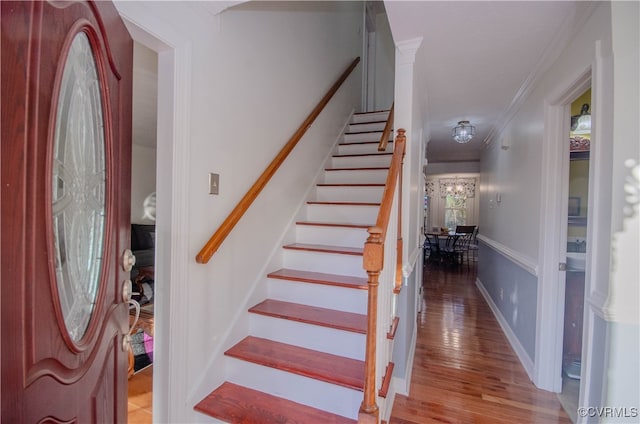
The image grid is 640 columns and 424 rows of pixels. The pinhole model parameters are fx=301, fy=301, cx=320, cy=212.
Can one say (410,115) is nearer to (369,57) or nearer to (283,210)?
(283,210)

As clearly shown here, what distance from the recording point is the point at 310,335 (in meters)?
1.87

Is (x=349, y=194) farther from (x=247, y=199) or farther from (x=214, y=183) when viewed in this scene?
(x=214, y=183)

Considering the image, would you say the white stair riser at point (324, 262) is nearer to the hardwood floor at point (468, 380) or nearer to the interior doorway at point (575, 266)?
the hardwood floor at point (468, 380)

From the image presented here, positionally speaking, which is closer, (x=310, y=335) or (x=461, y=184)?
(x=310, y=335)

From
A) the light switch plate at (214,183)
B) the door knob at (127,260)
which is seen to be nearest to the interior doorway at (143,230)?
the door knob at (127,260)

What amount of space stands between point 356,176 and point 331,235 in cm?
84

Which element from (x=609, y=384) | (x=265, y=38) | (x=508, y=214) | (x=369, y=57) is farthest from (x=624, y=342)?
(x=369, y=57)

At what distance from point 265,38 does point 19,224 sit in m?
2.10

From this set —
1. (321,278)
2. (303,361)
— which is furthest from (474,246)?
(303,361)

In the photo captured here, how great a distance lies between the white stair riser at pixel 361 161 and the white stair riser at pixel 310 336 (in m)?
1.90

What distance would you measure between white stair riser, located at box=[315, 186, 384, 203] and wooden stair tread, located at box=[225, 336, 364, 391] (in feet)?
4.86

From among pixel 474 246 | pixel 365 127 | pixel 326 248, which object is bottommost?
pixel 474 246

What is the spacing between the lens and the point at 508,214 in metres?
3.41

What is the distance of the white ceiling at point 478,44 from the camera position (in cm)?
169
